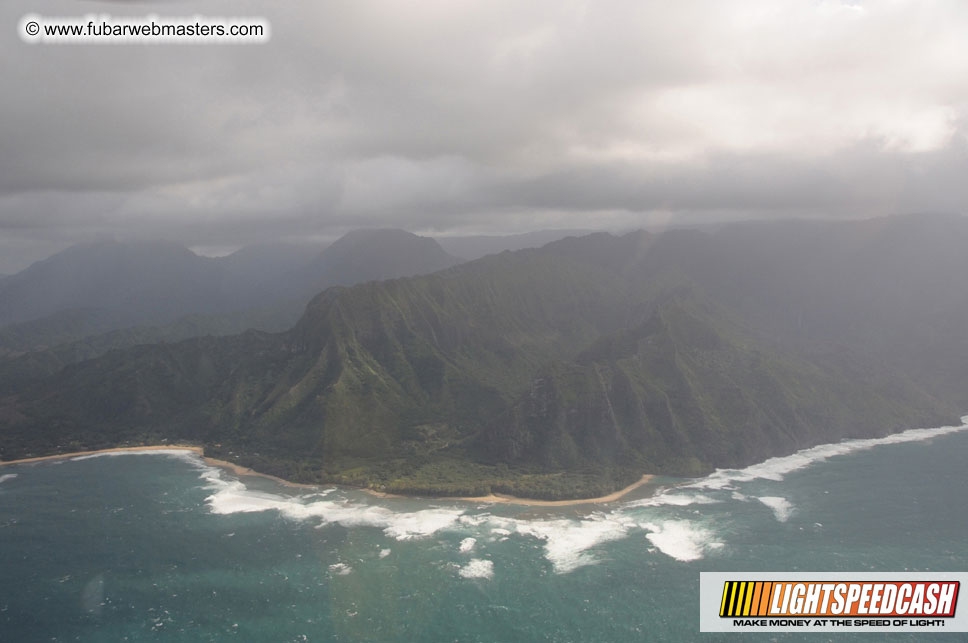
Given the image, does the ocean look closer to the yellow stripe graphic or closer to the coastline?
the coastline

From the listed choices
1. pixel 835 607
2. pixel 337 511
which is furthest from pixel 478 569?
pixel 835 607

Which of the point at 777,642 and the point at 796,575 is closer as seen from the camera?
the point at 777,642

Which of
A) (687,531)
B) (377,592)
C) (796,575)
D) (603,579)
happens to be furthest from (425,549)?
(796,575)

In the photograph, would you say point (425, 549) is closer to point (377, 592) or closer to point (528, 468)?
point (377, 592)

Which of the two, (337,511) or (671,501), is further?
(671,501)

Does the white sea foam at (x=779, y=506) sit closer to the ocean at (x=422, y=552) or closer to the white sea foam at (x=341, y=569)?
the ocean at (x=422, y=552)

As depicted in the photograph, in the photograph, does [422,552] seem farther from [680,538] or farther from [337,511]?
Answer: [680,538]

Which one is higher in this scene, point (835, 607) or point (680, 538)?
point (680, 538)
